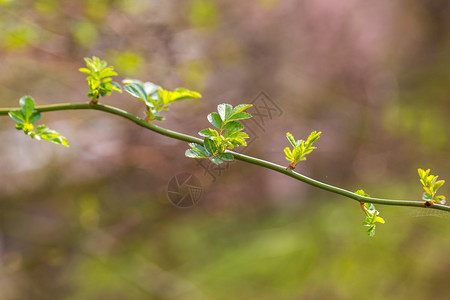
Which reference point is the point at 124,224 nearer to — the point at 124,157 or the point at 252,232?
the point at 124,157

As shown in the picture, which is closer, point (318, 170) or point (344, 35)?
point (318, 170)

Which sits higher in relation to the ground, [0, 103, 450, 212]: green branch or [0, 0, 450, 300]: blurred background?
[0, 0, 450, 300]: blurred background

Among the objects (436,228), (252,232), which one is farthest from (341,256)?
(252,232)

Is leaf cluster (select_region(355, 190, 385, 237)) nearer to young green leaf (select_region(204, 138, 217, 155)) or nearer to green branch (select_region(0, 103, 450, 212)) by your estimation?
green branch (select_region(0, 103, 450, 212))

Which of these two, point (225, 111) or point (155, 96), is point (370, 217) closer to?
point (225, 111)

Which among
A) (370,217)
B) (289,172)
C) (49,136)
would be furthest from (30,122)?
(370,217)

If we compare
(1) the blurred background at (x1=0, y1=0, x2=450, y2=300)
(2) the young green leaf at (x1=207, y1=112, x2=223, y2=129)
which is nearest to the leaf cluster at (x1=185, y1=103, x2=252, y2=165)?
(2) the young green leaf at (x1=207, y1=112, x2=223, y2=129)

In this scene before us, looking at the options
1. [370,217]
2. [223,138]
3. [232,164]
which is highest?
[232,164]
